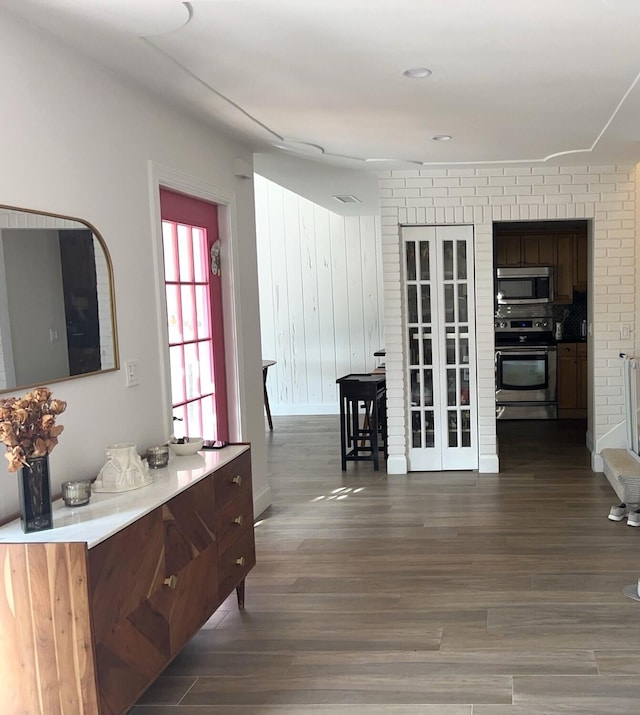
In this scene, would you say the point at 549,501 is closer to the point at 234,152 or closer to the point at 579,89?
the point at 579,89

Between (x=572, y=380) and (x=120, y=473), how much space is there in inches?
267

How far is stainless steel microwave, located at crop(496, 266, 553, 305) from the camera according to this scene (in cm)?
847

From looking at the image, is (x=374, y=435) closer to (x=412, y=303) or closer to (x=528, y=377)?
(x=412, y=303)

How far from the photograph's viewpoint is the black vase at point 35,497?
2160mm

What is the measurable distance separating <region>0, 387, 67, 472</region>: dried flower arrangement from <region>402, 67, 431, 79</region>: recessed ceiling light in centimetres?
201

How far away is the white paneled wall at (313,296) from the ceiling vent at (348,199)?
63.9 inches

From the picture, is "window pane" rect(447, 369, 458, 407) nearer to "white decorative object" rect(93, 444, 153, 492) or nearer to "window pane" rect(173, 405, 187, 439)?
"window pane" rect(173, 405, 187, 439)

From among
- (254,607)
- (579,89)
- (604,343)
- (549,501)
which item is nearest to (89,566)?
(254,607)

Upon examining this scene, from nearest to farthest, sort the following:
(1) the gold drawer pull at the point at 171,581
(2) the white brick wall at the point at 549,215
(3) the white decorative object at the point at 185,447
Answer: (1) the gold drawer pull at the point at 171,581
(3) the white decorative object at the point at 185,447
(2) the white brick wall at the point at 549,215

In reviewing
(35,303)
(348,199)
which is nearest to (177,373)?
(35,303)

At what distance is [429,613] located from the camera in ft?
11.1

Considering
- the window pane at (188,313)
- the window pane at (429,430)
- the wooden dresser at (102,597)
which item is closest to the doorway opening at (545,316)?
the window pane at (429,430)

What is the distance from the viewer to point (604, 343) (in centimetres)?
593

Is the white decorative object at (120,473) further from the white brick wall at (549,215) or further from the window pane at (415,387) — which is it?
the window pane at (415,387)
